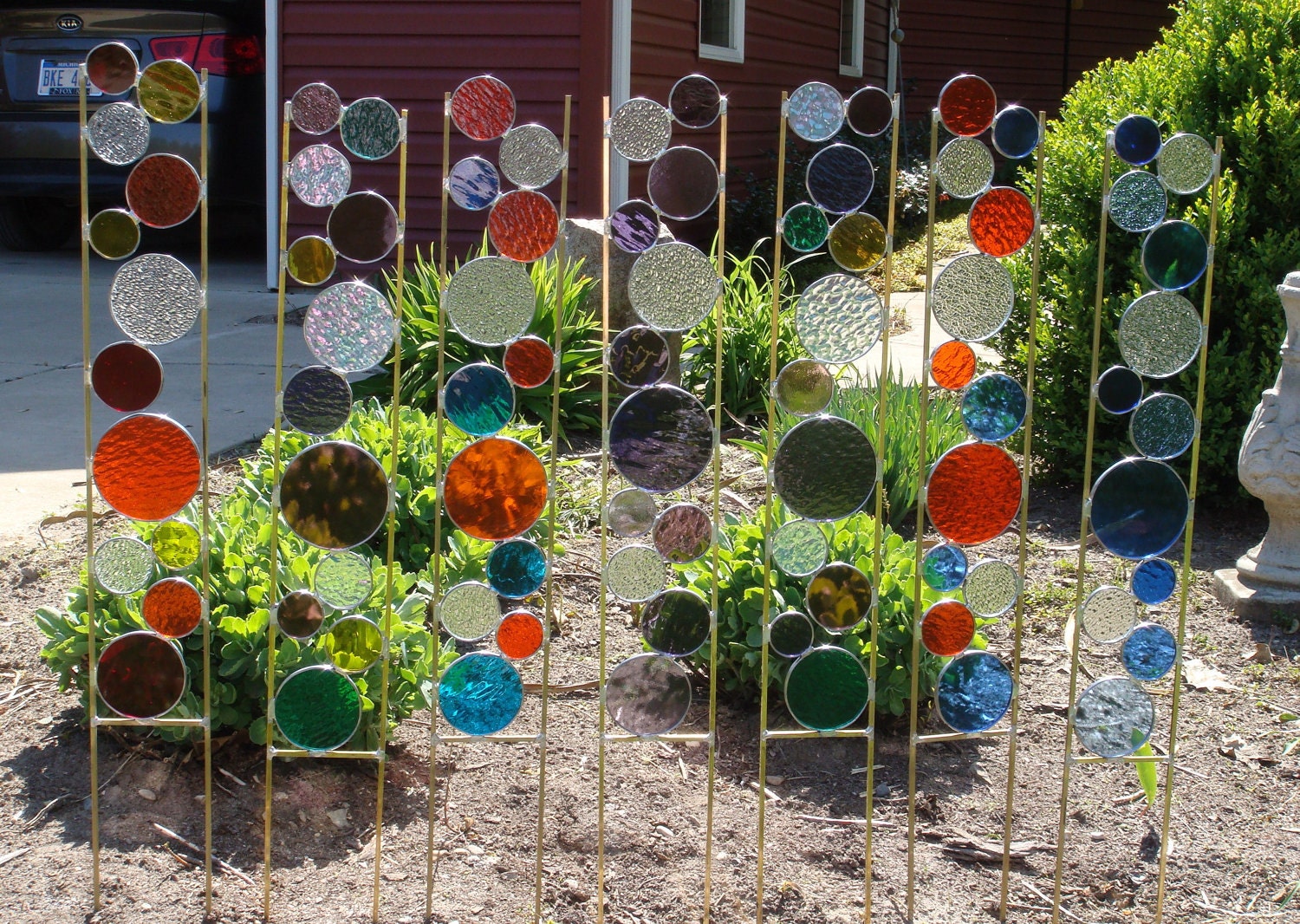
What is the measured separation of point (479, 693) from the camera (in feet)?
5.82

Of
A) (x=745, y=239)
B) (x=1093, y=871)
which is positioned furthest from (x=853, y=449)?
(x=745, y=239)

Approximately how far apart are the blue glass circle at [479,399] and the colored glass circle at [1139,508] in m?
0.85

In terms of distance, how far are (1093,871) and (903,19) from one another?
13.6 m

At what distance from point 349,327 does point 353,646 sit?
57 cm

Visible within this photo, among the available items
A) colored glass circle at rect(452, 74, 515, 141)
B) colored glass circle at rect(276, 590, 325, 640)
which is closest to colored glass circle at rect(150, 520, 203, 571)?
colored glass circle at rect(276, 590, 325, 640)

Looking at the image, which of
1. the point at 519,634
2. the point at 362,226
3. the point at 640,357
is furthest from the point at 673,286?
the point at 519,634

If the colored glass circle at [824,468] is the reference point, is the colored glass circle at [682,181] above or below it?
above

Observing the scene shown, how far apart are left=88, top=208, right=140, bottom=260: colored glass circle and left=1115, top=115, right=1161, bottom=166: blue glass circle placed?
4.45ft

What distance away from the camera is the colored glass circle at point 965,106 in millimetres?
1694

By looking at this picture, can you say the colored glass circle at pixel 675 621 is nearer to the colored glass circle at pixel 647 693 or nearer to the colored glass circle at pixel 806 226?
the colored glass circle at pixel 647 693

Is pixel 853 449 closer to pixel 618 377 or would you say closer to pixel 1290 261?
pixel 618 377

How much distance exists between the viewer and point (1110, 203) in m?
1.79

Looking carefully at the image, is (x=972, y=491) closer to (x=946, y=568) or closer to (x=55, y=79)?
(x=946, y=568)

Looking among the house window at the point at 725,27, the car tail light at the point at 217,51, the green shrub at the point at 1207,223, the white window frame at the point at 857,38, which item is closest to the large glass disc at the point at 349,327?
the green shrub at the point at 1207,223
